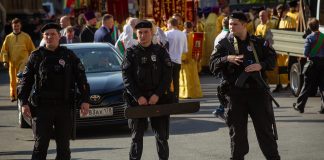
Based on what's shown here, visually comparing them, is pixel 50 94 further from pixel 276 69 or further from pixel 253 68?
pixel 276 69

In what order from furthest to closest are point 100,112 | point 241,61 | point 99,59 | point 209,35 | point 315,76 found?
point 209,35 < point 315,76 < point 99,59 < point 100,112 < point 241,61

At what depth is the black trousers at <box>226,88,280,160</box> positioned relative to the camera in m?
10.1

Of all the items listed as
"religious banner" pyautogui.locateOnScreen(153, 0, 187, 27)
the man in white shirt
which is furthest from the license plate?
"religious banner" pyautogui.locateOnScreen(153, 0, 187, 27)

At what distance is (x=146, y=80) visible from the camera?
34.1 feet

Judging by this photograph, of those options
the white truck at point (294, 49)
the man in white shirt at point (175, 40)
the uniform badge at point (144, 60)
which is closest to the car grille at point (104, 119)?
the uniform badge at point (144, 60)

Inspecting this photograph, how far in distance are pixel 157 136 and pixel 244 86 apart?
112 centimetres

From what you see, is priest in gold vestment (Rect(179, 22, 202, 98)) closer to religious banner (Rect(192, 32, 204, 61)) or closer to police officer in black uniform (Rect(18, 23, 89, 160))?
religious banner (Rect(192, 32, 204, 61))

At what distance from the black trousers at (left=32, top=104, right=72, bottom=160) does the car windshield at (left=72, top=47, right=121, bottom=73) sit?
608cm

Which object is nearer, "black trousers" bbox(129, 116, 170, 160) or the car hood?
"black trousers" bbox(129, 116, 170, 160)

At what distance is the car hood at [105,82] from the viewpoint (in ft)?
48.8

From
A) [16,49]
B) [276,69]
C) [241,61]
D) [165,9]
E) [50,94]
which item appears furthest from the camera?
[165,9]

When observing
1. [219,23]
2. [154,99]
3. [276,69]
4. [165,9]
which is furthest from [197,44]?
[154,99]

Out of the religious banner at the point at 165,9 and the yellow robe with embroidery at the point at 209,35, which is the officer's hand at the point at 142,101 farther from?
the yellow robe with embroidery at the point at 209,35

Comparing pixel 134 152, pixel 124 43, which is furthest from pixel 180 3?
pixel 134 152
